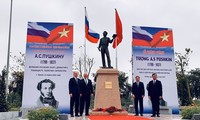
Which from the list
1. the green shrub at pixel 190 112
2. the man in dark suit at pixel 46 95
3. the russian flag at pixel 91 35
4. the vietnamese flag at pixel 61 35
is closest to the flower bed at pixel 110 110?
the green shrub at pixel 190 112

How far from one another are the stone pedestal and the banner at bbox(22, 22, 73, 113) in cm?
222

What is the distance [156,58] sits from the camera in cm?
1252

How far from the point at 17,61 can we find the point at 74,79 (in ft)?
61.8

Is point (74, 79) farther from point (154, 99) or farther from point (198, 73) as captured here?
point (198, 73)

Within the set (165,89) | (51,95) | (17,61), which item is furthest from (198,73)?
(51,95)

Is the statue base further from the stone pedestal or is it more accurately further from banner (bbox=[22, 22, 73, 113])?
banner (bbox=[22, 22, 73, 113])

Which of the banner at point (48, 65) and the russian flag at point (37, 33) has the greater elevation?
the russian flag at point (37, 33)

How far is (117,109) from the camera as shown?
9.31 metres

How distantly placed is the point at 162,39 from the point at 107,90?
458cm

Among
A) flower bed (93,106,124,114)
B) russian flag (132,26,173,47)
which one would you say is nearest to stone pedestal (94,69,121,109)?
flower bed (93,106,124,114)

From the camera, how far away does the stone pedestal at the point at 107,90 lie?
31.3ft

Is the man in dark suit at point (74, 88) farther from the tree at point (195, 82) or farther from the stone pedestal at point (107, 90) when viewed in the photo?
the tree at point (195, 82)

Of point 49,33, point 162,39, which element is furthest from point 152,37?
point 49,33

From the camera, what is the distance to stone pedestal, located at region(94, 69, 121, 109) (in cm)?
955
